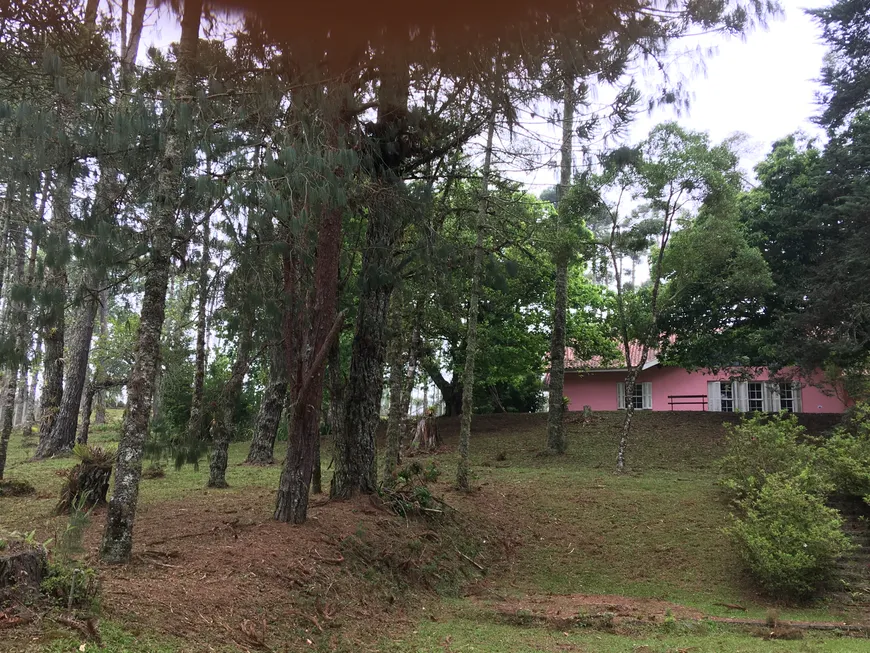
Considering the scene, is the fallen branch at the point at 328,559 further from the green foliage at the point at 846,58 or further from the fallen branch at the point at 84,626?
the green foliage at the point at 846,58

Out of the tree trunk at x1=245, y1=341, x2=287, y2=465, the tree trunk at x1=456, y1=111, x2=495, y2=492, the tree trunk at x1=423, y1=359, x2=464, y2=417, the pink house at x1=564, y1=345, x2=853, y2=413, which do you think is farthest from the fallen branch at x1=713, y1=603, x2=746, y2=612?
the pink house at x1=564, y1=345, x2=853, y2=413

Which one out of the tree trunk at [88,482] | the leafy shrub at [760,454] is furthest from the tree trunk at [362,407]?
the leafy shrub at [760,454]

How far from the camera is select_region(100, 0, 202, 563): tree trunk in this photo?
17.7 ft

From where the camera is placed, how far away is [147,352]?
5500 millimetres

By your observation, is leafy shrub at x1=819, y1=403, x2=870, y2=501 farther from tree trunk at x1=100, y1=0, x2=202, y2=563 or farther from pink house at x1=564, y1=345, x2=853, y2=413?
pink house at x1=564, y1=345, x2=853, y2=413

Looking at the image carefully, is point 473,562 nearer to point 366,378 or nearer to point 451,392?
point 366,378

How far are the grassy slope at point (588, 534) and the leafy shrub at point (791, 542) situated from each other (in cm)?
35

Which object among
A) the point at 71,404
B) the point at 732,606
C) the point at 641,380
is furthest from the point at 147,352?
the point at 641,380

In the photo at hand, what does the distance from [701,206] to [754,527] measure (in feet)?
26.2

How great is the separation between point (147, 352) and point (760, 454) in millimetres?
10639

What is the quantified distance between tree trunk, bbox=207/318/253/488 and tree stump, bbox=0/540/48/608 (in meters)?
3.34

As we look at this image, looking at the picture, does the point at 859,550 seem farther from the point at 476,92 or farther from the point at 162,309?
the point at 162,309

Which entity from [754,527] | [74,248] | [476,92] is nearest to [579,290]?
[754,527]

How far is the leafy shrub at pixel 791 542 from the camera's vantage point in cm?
815
